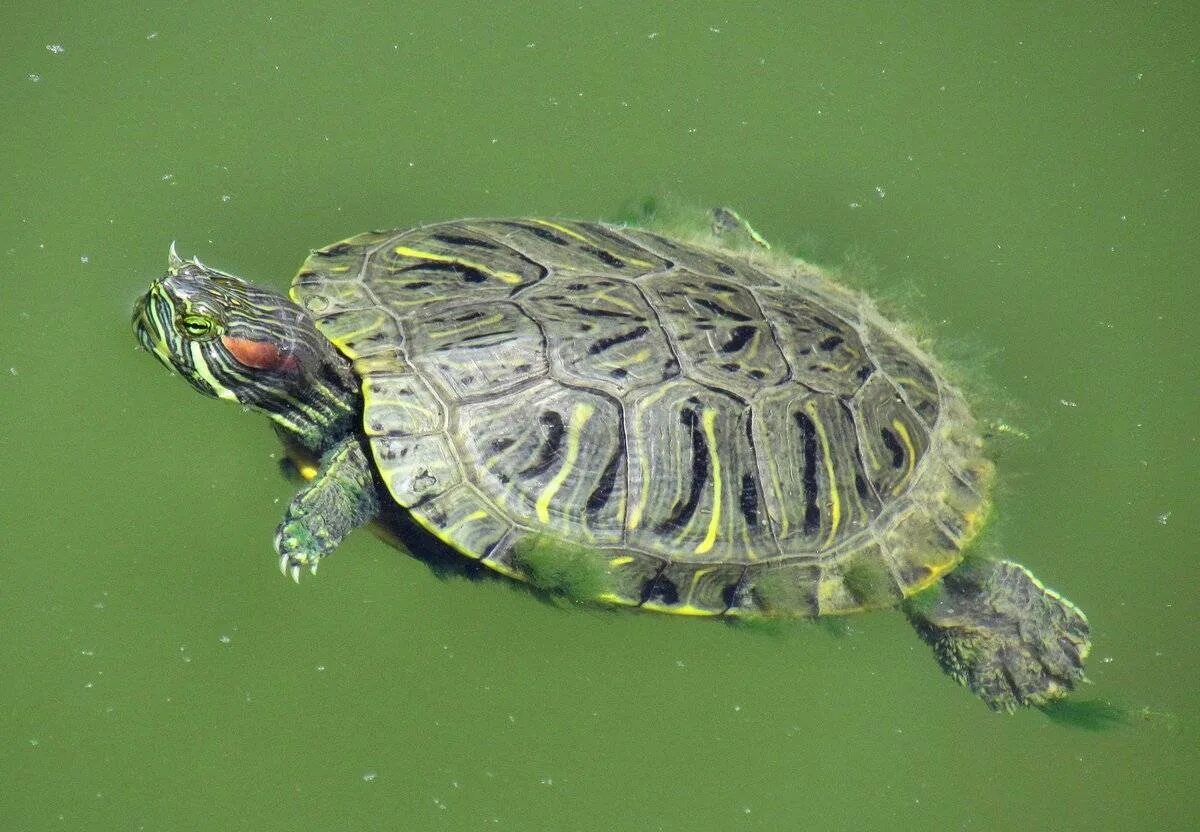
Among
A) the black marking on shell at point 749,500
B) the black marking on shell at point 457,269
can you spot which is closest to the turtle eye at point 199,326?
the black marking on shell at point 457,269

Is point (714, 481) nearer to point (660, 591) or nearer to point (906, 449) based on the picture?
point (660, 591)

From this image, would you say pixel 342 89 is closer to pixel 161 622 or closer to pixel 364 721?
pixel 161 622

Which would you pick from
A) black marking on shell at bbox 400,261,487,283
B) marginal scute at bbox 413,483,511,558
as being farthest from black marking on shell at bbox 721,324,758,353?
marginal scute at bbox 413,483,511,558

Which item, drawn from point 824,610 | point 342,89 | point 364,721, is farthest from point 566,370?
point 342,89

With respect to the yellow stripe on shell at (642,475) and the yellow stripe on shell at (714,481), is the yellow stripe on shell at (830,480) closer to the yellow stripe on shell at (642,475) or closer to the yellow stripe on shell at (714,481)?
the yellow stripe on shell at (714,481)

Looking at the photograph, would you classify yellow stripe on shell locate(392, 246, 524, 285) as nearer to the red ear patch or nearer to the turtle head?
the turtle head

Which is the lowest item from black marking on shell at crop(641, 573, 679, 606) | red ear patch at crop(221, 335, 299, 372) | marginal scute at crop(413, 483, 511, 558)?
black marking on shell at crop(641, 573, 679, 606)
